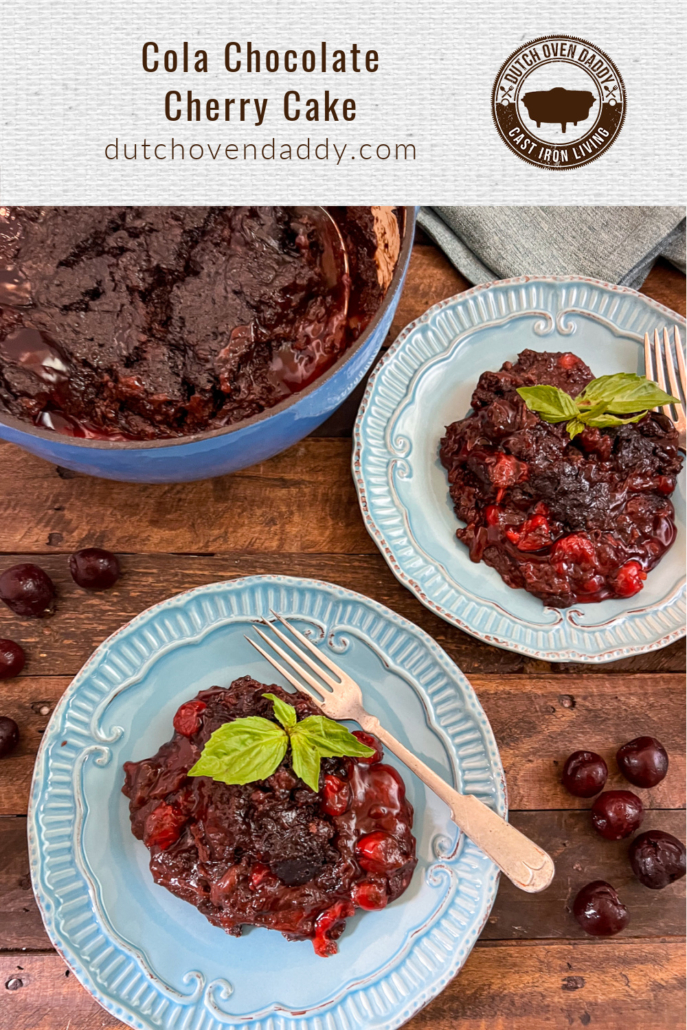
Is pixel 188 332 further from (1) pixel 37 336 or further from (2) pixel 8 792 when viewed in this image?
(2) pixel 8 792

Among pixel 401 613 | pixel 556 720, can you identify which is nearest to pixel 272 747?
pixel 401 613

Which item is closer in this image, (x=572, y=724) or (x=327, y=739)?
(x=327, y=739)

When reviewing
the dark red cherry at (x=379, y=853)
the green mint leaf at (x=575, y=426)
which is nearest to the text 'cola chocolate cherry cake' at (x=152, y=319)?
the green mint leaf at (x=575, y=426)

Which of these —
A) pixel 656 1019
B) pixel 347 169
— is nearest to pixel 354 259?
pixel 347 169

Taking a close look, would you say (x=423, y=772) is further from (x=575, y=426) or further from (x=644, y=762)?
(x=575, y=426)

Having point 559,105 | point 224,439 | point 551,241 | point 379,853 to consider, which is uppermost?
point 559,105

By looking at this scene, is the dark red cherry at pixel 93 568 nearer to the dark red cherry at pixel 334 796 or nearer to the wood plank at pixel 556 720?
the wood plank at pixel 556 720
